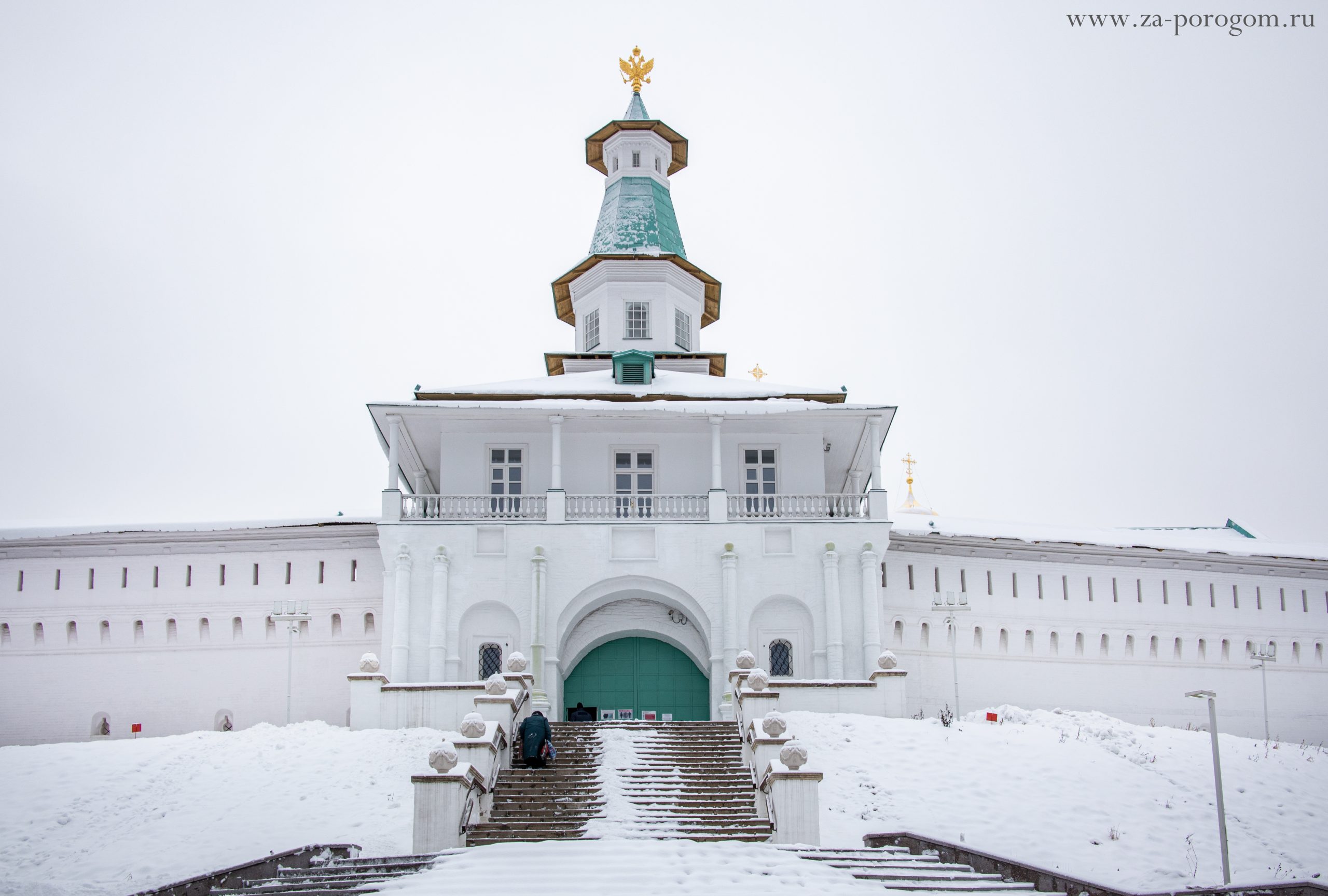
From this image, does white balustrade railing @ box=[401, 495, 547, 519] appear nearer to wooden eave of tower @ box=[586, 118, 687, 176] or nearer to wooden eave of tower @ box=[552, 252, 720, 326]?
wooden eave of tower @ box=[552, 252, 720, 326]

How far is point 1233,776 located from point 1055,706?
10.5 metres

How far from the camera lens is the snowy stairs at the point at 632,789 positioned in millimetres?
20625

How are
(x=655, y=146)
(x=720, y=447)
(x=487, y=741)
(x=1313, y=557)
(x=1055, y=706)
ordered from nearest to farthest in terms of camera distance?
(x=487, y=741), (x=720, y=447), (x=1055, y=706), (x=1313, y=557), (x=655, y=146)

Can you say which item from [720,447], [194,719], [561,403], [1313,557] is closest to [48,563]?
[194,719]

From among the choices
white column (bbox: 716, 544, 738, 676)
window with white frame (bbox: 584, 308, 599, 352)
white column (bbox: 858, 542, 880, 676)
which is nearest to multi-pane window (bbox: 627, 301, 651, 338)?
window with white frame (bbox: 584, 308, 599, 352)

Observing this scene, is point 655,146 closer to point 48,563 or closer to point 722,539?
point 722,539

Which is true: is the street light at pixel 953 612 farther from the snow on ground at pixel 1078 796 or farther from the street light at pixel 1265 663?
the street light at pixel 1265 663

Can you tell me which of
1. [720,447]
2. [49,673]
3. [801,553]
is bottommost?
[49,673]

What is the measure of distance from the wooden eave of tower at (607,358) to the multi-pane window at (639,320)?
946mm

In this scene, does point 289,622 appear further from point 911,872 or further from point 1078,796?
point 911,872

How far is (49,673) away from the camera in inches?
1362

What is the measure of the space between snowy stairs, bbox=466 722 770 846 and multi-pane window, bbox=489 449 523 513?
8.81 metres

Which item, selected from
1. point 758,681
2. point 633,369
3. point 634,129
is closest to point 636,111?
point 634,129

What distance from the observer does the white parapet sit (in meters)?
19.8
